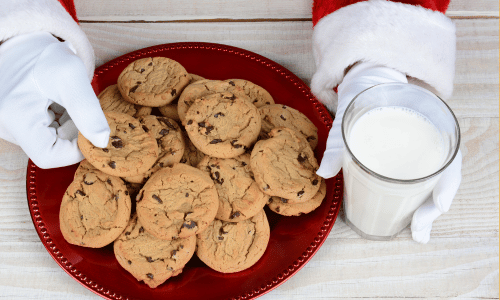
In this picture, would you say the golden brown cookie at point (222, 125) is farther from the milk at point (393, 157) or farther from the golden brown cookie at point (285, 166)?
the milk at point (393, 157)

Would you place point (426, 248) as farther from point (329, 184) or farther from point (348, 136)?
point (348, 136)

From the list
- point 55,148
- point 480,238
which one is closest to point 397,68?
point 480,238

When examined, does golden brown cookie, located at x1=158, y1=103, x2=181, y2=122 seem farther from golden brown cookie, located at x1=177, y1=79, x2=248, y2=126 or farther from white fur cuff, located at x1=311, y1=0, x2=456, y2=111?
white fur cuff, located at x1=311, y1=0, x2=456, y2=111

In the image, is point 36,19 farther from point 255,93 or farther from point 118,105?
point 255,93

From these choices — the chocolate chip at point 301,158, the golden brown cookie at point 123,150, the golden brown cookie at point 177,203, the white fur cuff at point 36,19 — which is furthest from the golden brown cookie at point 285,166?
the white fur cuff at point 36,19

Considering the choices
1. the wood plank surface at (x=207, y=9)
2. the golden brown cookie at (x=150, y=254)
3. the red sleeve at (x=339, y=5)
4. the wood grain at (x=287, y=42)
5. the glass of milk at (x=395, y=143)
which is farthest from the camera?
the wood plank surface at (x=207, y=9)
